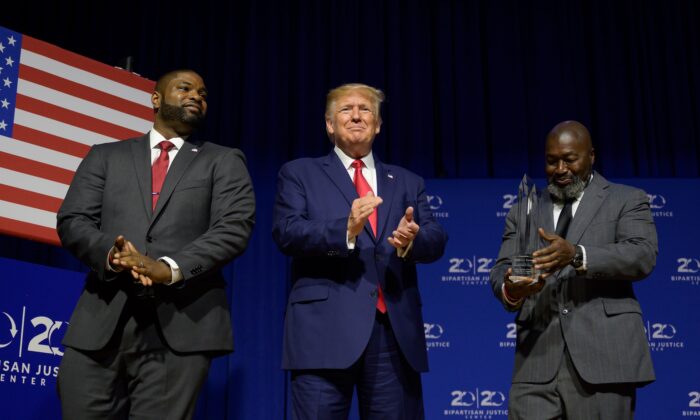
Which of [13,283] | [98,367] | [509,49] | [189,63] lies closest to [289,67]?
[189,63]

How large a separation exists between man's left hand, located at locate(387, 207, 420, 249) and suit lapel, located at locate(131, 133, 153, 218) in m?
Result: 0.82

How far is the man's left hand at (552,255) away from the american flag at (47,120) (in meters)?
2.62

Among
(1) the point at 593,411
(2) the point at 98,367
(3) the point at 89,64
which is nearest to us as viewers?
(2) the point at 98,367

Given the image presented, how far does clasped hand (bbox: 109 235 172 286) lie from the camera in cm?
259

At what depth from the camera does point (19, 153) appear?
14.4 ft

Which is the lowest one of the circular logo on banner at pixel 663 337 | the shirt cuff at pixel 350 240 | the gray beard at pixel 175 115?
the circular logo on banner at pixel 663 337

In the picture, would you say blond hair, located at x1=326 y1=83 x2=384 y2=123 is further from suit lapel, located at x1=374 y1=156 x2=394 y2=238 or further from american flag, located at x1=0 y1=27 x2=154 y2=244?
american flag, located at x1=0 y1=27 x2=154 y2=244

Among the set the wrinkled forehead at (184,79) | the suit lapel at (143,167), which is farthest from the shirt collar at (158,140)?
the wrinkled forehead at (184,79)

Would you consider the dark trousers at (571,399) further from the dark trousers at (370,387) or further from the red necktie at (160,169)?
the red necktie at (160,169)

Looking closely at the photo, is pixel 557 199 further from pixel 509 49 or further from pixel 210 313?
pixel 509 49

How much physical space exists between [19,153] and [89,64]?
0.73 metres

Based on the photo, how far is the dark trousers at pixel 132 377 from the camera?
2639 millimetres

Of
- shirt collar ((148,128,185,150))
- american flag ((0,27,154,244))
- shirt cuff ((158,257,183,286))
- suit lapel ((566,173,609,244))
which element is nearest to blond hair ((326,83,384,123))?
shirt collar ((148,128,185,150))

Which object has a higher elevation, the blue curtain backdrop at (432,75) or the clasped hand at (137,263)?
the blue curtain backdrop at (432,75)
